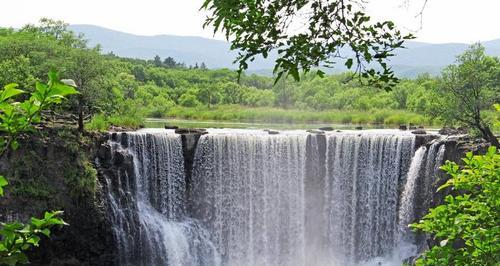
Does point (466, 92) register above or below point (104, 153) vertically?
above

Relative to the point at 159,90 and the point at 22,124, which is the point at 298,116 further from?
the point at 22,124

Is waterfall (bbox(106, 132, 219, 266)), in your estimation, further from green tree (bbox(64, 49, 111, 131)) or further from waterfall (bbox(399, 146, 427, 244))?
waterfall (bbox(399, 146, 427, 244))

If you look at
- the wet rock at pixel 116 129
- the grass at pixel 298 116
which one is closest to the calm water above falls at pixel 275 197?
the wet rock at pixel 116 129

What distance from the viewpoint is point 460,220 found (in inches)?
177

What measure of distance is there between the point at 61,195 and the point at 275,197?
7.39m

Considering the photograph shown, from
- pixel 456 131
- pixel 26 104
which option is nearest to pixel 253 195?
pixel 456 131

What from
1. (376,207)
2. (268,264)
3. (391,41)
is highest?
(391,41)

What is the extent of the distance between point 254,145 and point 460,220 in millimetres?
18106

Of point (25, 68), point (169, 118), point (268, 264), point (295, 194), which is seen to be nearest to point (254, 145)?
point (295, 194)

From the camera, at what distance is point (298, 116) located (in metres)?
38.7

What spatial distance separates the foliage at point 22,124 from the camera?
2.26m

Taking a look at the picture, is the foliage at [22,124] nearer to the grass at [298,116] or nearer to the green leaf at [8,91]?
the green leaf at [8,91]

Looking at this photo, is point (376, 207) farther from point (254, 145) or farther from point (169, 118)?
point (169, 118)

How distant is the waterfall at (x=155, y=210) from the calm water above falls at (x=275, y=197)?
0.03m
